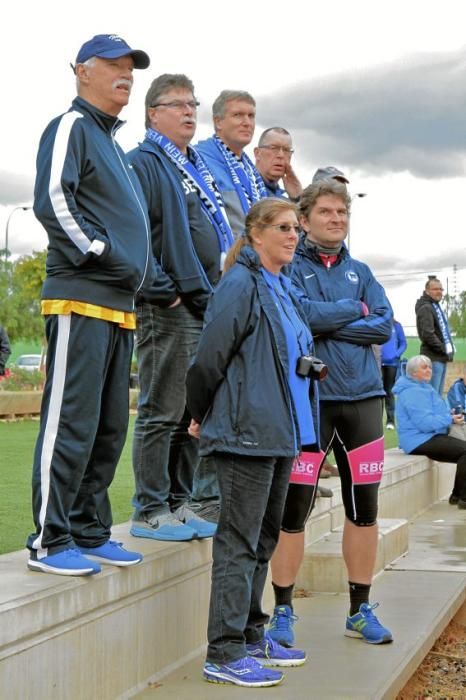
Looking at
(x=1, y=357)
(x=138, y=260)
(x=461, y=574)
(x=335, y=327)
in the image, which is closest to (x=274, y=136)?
(x=335, y=327)

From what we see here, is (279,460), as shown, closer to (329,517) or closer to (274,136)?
(274,136)

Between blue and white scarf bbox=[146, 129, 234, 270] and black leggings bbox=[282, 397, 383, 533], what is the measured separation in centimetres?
94

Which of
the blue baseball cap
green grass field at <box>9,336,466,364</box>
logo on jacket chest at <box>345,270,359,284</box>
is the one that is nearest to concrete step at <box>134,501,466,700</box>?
logo on jacket chest at <box>345,270,359,284</box>

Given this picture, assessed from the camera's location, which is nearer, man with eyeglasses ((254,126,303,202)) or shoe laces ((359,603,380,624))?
shoe laces ((359,603,380,624))

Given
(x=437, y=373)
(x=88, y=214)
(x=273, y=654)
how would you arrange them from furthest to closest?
(x=437, y=373)
(x=273, y=654)
(x=88, y=214)

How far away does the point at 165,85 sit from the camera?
5.39m

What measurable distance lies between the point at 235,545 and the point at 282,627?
907 millimetres

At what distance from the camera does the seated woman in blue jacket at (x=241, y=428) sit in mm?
4414

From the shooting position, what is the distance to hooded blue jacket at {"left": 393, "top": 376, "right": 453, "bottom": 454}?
443 inches

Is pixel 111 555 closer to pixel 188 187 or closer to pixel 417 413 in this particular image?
pixel 188 187

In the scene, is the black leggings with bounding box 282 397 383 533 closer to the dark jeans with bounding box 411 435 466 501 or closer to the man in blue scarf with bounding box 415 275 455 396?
the dark jeans with bounding box 411 435 466 501

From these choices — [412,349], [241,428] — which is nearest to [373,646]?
[241,428]

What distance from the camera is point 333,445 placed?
5500 millimetres

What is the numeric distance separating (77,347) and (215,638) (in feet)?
4.11
